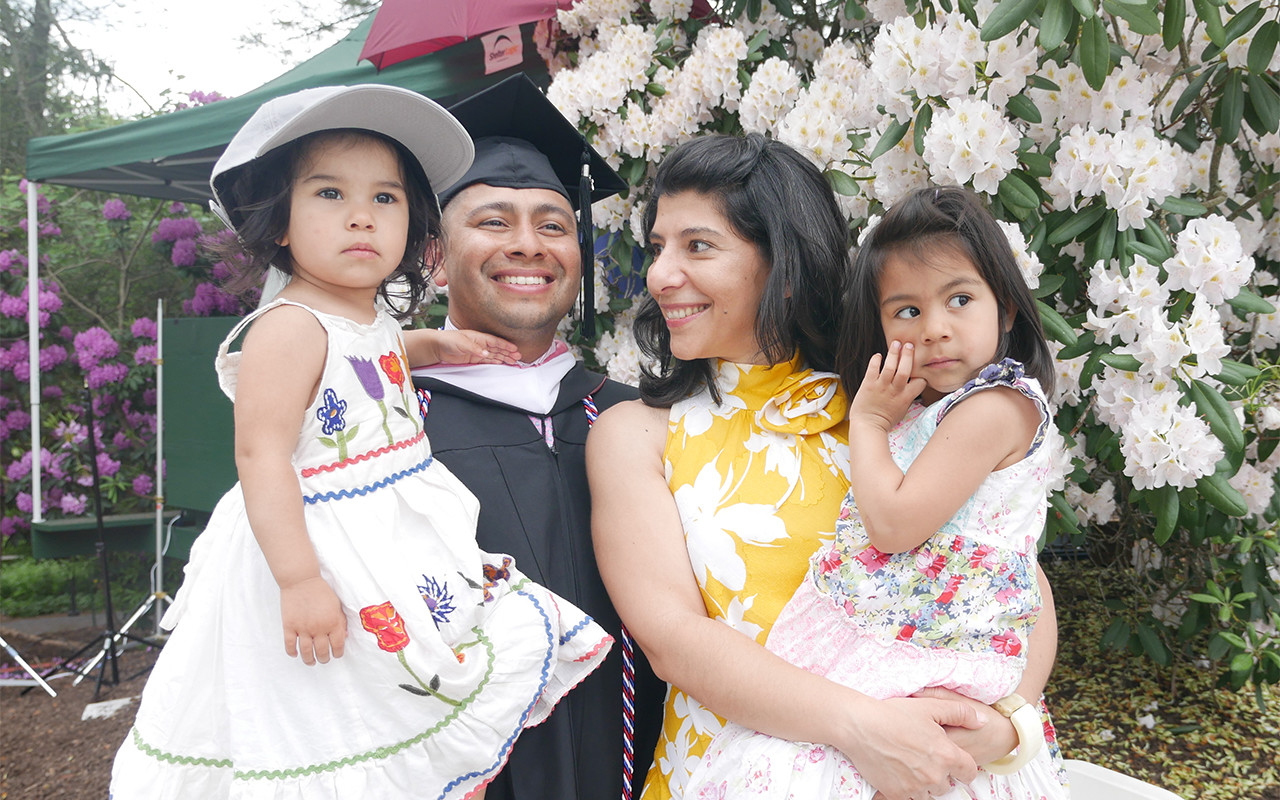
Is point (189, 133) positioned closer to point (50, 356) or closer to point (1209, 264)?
point (50, 356)

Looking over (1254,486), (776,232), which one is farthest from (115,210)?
(1254,486)

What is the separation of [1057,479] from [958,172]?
2.62 feet

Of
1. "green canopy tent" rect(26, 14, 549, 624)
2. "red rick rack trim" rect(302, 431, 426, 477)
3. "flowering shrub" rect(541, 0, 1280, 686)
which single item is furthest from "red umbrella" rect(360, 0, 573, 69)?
"red rick rack trim" rect(302, 431, 426, 477)

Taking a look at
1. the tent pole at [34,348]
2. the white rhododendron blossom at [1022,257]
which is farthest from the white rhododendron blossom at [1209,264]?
the tent pole at [34,348]

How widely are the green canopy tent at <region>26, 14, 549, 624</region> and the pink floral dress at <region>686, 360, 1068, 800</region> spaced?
132 inches

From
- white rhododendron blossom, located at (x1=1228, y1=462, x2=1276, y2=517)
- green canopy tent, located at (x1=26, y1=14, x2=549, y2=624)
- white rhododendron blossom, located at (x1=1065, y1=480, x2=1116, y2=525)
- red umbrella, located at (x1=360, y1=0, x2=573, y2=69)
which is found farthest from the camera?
green canopy tent, located at (x1=26, y1=14, x2=549, y2=624)

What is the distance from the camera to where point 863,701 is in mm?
1333

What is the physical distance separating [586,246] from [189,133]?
370 cm

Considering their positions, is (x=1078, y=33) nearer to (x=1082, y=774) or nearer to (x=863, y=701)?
(x=863, y=701)

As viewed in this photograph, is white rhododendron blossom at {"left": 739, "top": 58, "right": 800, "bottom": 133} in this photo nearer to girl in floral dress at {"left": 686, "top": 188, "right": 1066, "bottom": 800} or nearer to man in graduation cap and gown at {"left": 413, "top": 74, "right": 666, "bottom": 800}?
man in graduation cap and gown at {"left": 413, "top": 74, "right": 666, "bottom": 800}

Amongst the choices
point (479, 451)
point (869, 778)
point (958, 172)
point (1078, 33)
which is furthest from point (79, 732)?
point (1078, 33)

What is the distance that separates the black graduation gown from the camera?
1629 mm

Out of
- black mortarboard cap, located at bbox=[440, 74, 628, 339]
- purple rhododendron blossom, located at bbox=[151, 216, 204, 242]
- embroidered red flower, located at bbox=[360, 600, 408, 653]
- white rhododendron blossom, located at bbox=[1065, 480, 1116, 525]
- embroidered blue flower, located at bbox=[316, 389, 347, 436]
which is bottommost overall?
white rhododendron blossom, located at bbox=[1065, 480, 1116, 525]

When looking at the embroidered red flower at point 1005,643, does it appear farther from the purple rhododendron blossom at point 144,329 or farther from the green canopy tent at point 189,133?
the purple rhododendron blossom at point 144,329
